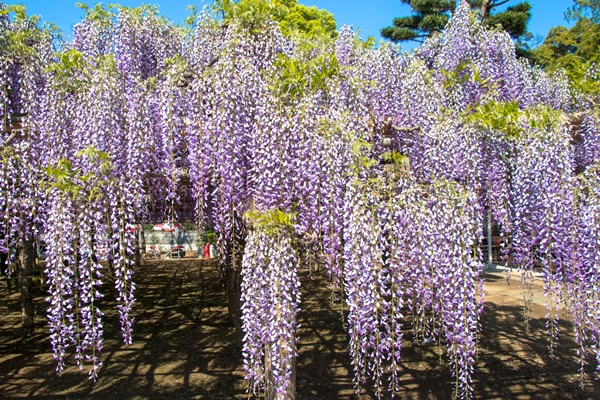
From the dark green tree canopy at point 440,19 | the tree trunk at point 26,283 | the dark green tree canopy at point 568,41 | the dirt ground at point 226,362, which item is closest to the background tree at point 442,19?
the dark green tree canopy at point 440,19

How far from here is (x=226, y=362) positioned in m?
6.37

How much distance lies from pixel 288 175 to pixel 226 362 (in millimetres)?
3633

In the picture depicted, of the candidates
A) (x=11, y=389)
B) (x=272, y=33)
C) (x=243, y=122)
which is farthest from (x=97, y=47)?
(x=11, y=389)


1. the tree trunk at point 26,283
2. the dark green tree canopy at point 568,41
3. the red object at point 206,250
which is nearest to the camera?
the tree trunk at point 26,283

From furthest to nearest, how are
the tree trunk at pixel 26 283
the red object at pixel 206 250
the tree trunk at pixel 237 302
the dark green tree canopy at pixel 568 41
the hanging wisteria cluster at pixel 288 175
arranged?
the dark green tree canopy at pixel 568 41 → the red object at pixel 206 250 → the tree trunk at pixel 26 283 → the tree trunk at pixel 237 302 → the hanging wisteria cluster at pixel 288 175

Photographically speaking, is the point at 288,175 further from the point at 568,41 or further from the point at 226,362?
the point at 568,41

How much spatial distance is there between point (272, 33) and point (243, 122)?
124 centimetres

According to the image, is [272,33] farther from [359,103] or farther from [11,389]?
[11,389]

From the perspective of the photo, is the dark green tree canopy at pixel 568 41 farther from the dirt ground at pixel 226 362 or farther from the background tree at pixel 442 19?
the dirt ground at pixel 226 362

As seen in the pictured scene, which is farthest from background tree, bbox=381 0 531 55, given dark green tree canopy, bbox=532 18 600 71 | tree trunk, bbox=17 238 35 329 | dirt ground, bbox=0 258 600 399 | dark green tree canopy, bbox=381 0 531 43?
tree trunk, bbox=17 238 35 329

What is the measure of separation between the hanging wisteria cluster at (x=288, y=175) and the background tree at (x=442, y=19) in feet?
41.7

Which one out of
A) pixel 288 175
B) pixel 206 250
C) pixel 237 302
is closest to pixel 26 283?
pixel 237 302

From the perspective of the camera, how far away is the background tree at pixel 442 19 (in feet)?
53.0

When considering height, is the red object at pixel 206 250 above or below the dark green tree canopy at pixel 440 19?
below
